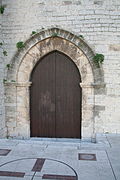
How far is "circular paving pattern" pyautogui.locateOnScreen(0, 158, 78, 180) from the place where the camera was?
8.54ft

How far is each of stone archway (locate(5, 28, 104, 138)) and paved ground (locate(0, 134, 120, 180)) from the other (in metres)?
0.72

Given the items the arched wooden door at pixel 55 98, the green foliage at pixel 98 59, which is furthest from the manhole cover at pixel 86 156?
the green foliage at pixel 98 59

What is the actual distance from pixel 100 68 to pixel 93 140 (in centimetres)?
179

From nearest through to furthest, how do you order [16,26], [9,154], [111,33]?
1. [9,154]
2. [111,33]
3. [16,26]

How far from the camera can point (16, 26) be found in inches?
184

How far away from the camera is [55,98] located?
4.82 meters

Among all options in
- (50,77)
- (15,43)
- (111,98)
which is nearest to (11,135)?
(50,77)

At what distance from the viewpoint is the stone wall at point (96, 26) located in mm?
4387

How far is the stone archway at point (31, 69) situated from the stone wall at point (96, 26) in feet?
0.53

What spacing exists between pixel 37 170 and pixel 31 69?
266 centimetres

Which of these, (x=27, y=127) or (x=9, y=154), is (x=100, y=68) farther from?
(x=9, y=154)

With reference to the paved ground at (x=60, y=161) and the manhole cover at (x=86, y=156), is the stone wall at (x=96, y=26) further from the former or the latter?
the manhole cover at (x=86, y=156)

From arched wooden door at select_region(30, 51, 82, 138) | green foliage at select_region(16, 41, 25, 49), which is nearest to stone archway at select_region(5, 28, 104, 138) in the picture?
green foliage at select_region(16, 41, 25, 49)

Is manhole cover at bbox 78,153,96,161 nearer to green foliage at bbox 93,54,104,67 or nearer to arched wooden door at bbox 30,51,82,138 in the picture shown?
arched wooden door at bbox 30,51,82,138
